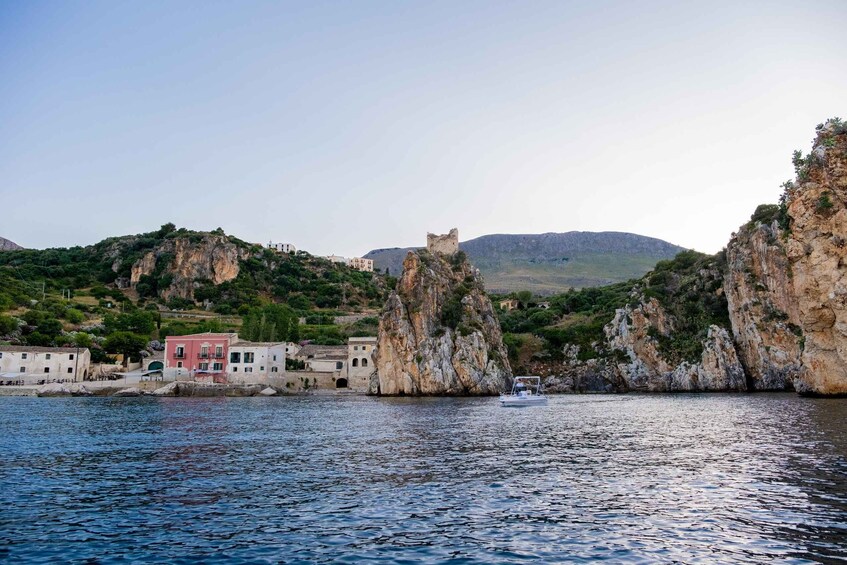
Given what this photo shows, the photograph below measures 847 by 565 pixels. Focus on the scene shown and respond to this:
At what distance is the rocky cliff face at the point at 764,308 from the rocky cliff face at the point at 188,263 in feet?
422

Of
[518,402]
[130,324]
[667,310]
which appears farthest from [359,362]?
[667,310]

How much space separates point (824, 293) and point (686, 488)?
1644 inches

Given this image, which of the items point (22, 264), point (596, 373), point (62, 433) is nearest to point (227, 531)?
point (62, 433)

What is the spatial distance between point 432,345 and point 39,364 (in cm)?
5403

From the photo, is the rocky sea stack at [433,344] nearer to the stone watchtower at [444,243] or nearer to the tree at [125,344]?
the stone watchtower at [444,243]

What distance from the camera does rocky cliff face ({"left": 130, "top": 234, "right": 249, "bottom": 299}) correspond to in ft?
536

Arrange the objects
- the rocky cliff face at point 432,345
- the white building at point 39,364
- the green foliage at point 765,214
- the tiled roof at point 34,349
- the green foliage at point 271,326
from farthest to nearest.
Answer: the green foliage at point 271,326
the rocky cliff face at point 432,345
the tiled roof at point 34,349
the white building at point 39,364
the green foliage at point 765,214

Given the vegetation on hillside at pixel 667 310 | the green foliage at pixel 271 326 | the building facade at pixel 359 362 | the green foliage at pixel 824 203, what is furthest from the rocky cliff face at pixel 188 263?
the green foliage at pixel 824 203

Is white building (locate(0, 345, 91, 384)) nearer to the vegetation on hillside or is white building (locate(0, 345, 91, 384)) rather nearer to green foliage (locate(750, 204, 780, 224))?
the vegetation on hillside

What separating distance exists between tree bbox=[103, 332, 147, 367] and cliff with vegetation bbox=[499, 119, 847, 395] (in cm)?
6141

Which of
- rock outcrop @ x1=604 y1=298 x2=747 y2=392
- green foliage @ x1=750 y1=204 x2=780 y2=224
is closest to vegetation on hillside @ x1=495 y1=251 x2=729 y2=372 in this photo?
rock outcrop @ x1=604 y1=298 x2=747 y2=392

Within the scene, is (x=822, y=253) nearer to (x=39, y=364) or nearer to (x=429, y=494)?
(x=429, y=494)

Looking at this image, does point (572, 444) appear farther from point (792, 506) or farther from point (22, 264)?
point (22, 264)

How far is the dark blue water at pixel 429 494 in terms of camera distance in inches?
524
